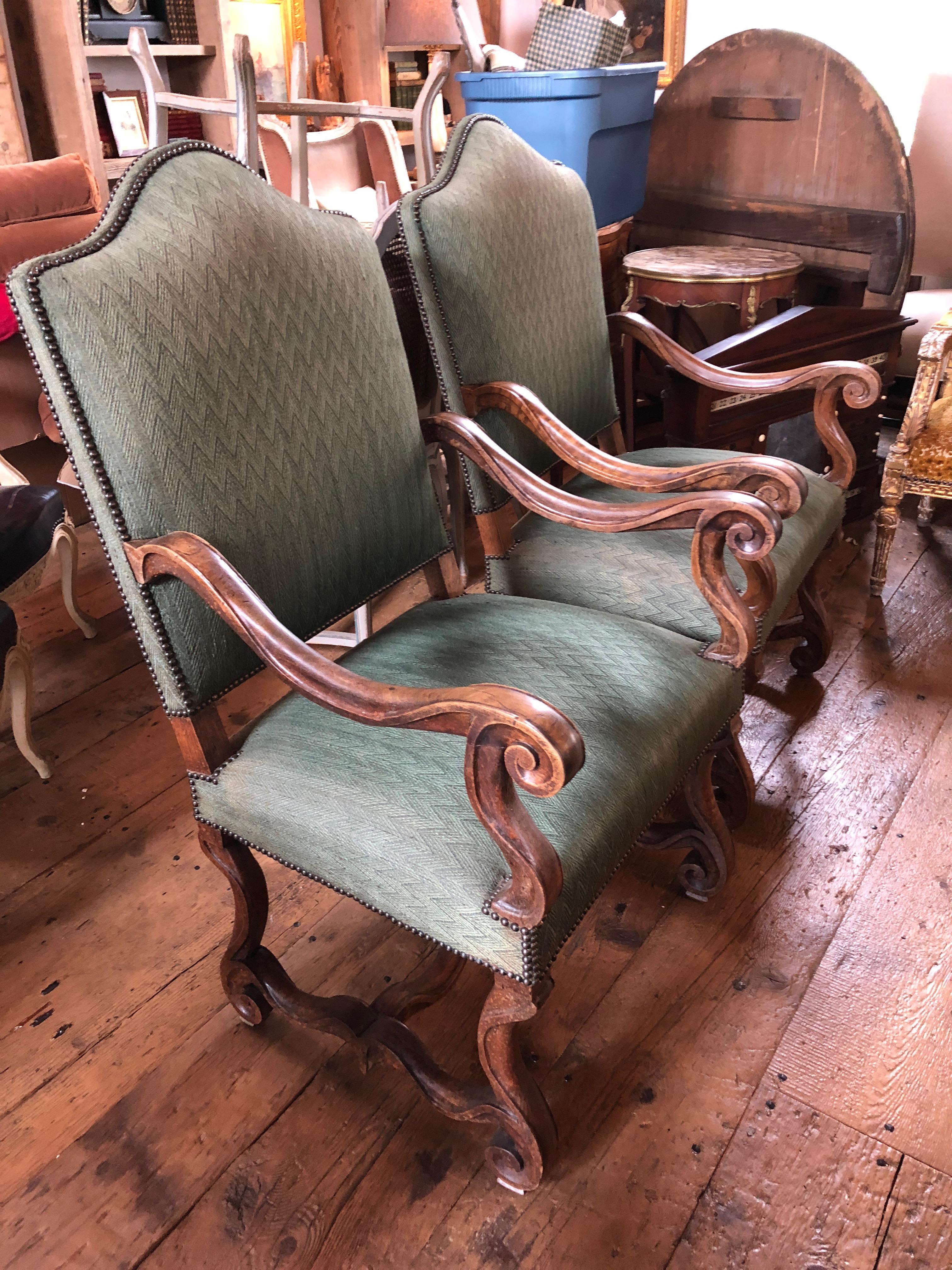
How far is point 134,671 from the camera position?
7.21 ft

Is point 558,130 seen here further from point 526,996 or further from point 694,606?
point 526,996

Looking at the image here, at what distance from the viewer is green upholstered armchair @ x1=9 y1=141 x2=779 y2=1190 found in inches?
37.4

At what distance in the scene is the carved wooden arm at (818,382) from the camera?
1765 millimetres

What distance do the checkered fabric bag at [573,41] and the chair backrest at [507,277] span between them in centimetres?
92

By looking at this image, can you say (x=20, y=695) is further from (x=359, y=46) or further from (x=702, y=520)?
(x=359, y=46)

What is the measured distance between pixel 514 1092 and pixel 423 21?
13.2ft

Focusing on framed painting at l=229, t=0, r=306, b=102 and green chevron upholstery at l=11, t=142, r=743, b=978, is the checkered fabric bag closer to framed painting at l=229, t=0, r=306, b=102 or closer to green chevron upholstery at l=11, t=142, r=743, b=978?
green chevron upholstery at l=11, t=142, r=743, b=978

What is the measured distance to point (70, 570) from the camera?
7.17 ft

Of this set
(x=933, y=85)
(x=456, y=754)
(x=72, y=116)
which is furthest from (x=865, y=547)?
(x=72, y=116)

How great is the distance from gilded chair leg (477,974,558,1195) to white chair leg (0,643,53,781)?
1.13m

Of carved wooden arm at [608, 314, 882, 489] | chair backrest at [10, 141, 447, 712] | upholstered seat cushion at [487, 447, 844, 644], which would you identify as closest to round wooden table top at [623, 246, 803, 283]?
carved wooden arm at [608, 314, 882, 489]

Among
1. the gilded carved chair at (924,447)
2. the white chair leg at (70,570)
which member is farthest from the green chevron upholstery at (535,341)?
the white chair leg at (70,570)

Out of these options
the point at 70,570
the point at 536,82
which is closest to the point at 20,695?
the point at 70,570

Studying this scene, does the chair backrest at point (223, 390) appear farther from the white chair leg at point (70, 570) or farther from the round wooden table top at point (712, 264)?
the round wooden table top at point (712, 264)
